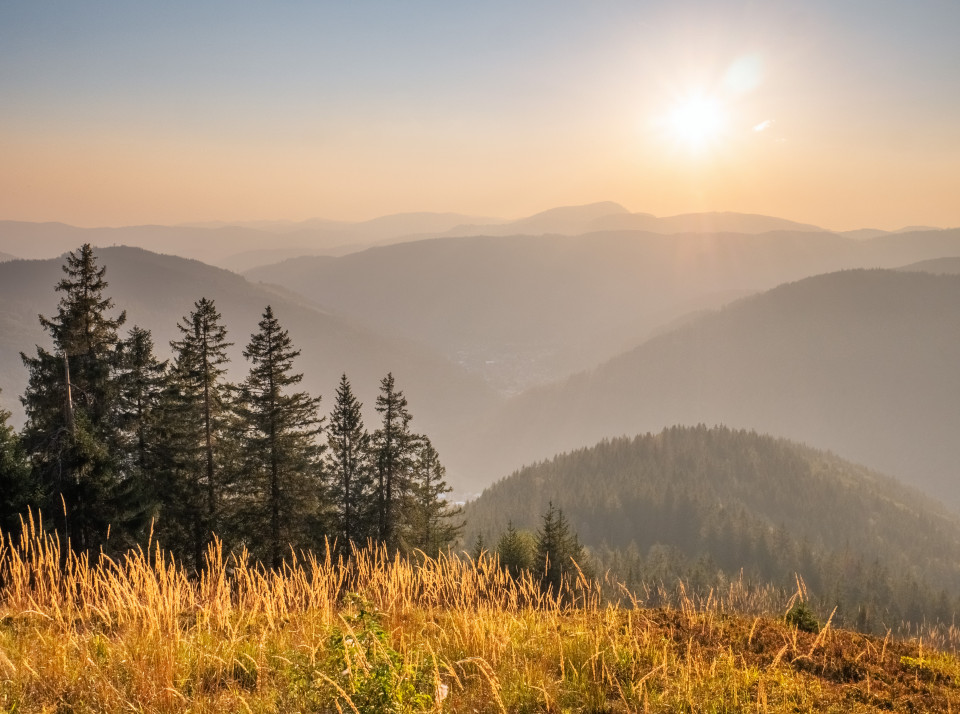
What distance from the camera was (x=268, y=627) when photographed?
6.62 m

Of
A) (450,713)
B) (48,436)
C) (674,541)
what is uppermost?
(48,436)

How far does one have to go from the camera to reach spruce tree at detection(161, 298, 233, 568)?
21156 millimetres

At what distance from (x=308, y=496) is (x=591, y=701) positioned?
21.6 metres

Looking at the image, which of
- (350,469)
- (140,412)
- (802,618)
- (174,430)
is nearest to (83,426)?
(140,412)

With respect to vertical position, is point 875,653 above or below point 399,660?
below

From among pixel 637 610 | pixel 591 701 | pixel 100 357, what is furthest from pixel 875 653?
pixel 100 357

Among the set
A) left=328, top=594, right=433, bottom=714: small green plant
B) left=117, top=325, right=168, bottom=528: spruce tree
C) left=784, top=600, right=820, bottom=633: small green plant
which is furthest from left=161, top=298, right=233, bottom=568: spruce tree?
left=784, top=600, right=820, bottom=633: small green plant

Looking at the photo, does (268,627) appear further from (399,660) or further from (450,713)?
(450,713)

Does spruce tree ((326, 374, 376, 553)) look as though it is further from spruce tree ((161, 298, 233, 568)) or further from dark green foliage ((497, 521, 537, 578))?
dark green foliage ((497, 521, 537, 578))

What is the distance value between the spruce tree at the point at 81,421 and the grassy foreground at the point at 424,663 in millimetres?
11624

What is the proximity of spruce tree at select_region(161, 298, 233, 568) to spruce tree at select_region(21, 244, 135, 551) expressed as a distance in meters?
1.94

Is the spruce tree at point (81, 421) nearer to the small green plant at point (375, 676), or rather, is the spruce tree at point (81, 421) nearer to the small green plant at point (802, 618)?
the small green plant at point (375, 676)

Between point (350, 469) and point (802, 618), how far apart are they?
86.1 feet

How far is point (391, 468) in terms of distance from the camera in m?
30.3
